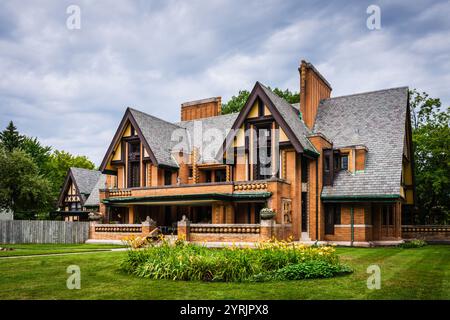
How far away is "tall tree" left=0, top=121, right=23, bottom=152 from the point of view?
2459 inches

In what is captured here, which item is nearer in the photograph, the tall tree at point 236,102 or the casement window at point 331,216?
the casement window at point 331,216

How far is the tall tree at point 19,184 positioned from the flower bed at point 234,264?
3517 centimetres

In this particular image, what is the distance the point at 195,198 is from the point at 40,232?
10.8 metres

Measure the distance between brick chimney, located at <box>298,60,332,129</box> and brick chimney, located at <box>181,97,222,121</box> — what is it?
1082 centimetres

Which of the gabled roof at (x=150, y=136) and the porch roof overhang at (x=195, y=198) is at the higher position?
the gabled roof at (x=150, y=136)

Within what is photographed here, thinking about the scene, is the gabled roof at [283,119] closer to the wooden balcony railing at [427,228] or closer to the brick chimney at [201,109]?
the wooden balcony railing at [427,228]

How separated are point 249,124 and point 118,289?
70.8ft

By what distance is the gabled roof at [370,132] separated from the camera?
93.9 feet

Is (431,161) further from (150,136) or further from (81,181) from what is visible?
(81,181)

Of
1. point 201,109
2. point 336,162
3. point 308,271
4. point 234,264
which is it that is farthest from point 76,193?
point 308,271

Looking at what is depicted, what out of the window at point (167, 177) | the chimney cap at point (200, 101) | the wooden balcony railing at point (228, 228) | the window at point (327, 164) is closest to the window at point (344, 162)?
the window at point (327, 164)

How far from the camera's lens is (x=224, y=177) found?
35781 mm

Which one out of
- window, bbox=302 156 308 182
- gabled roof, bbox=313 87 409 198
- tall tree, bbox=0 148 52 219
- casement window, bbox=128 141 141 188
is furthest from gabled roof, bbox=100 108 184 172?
tall tree, bbox=0 148 52 219

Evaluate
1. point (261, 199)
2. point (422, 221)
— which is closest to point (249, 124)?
point (261, 199)
